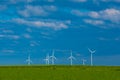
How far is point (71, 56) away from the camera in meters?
87.5
